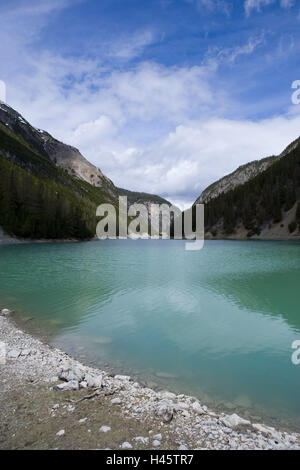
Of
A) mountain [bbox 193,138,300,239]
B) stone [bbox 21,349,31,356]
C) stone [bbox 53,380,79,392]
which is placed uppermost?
mountain [bbox 193,138,300,239]

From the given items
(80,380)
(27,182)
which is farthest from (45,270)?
(27,182)

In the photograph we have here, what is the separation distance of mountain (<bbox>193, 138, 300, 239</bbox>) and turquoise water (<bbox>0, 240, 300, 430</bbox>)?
109m

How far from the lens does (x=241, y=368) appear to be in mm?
11883

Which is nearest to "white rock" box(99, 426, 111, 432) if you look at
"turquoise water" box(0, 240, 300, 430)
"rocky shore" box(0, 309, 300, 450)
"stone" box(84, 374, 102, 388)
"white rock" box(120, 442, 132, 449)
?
"rocky shore" box(0, 309, 300, 450)

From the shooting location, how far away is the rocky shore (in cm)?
614

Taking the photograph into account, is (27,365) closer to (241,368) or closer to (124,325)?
(124,325)

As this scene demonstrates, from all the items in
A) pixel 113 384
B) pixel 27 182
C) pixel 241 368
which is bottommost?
pixel 241 368

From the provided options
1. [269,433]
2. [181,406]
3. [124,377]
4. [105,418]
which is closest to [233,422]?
[269,433]

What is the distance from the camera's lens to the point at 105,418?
7012mm

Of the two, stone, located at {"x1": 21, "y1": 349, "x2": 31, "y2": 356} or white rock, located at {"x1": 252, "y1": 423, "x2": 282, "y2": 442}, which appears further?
stone, located at {"x1": 21, "y1": 349, "x2": 31, "y2": 356}

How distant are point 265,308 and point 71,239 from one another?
11386 centimetres

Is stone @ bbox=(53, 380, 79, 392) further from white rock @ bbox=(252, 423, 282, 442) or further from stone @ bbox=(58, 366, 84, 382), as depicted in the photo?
white rock @ bbox=(252, 423, 282, 442)

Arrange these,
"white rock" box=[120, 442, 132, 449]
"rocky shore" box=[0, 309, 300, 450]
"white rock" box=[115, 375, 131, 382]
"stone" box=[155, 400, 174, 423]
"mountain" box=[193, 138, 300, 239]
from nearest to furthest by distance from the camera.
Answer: "white rock" box=[120, 442, 132, 449] < "rocky shore" box=[0, 309, 300, 450] < "stone" box=[155, 400, 174, 423] < "white rock" box=[115, 375, 131, 382] < "mountain" box=[193, 138, 300, 239]

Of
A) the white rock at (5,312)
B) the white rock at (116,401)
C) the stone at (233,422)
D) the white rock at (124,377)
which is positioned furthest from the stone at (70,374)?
the white rock at (5,312)
